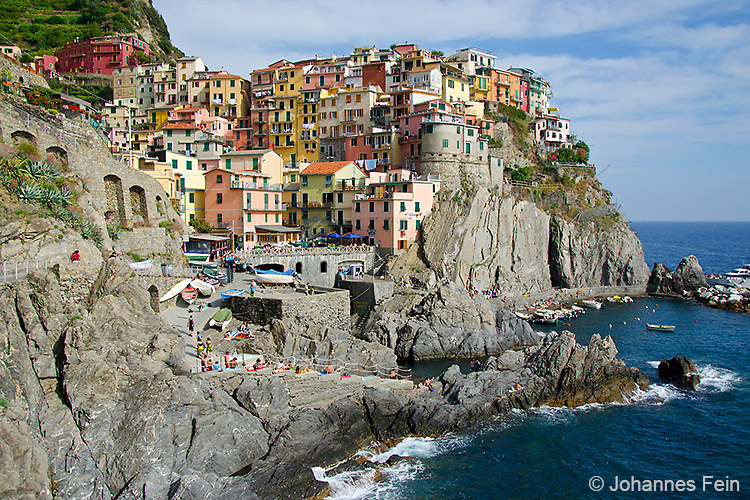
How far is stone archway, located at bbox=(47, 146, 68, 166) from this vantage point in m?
36.5

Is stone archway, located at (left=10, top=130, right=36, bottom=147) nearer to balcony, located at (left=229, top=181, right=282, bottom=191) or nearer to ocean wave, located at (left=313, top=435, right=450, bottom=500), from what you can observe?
balcony, located at (left=229, top=181, right=282, bottom=191)

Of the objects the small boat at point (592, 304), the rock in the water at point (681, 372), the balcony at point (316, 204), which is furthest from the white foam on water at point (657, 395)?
the balcony at point (316, 204)

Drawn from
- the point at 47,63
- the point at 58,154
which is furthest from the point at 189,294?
the point at 47,63

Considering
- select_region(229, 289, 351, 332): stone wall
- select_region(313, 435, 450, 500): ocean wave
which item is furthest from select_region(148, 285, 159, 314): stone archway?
select_region(313, 435, 450, 500): ocean wave

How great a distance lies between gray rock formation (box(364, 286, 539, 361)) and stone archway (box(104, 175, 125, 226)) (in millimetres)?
18569

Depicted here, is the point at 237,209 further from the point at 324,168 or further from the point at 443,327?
the point at 443,327

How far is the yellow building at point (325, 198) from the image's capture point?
62.2 meters

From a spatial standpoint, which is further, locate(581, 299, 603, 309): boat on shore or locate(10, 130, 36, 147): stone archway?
locate(581, 299, 603, 309): boat on shore

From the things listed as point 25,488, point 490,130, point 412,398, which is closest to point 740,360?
point 412,398

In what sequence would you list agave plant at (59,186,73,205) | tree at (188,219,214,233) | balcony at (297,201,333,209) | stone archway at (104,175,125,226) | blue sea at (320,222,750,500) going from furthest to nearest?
balcony at (297,201,333,209)
tree at (188,219,214,233)
stone archway at (104,175,125,226)
agave plant at (59,186,73,205)
blue sea at (320,222,750,500)

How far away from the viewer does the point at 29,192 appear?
31.3 metres

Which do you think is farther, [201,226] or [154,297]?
[201,226]

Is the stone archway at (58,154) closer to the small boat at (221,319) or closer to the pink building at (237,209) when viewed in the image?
the small boat at (221,319)

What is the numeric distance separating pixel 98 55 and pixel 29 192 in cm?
7411
